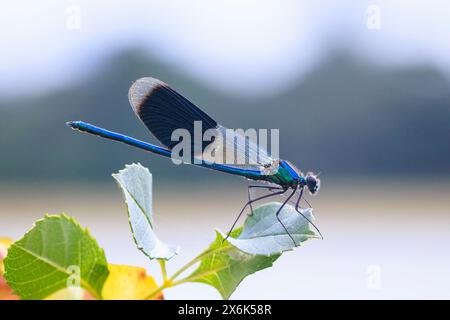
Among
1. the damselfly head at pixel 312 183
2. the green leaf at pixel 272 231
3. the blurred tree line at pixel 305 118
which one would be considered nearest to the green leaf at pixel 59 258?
the green leaf at pixel 272 231

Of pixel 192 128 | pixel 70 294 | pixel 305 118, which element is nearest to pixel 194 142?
pixel 192 128

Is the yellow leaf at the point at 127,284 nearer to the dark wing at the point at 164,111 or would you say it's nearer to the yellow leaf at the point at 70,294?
the yellow leaf at the point at 70,294

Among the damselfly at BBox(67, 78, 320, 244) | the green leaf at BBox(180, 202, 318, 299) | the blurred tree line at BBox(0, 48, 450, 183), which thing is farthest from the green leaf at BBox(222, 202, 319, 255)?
the blurred tree line at BBox(0, 48, 450, 183)

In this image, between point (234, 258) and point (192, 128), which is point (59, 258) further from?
A: point (192, 128)

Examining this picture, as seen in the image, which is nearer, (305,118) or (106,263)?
(106,263)

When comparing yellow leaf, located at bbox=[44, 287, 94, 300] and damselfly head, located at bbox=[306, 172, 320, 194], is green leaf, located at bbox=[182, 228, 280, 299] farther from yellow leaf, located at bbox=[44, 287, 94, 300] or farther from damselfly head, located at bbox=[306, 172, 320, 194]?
damselfly head, located at bbox=[306, 172, 320, 194]

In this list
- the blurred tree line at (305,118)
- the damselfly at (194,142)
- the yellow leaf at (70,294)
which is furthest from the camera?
the blurred tree line at (305,118)
